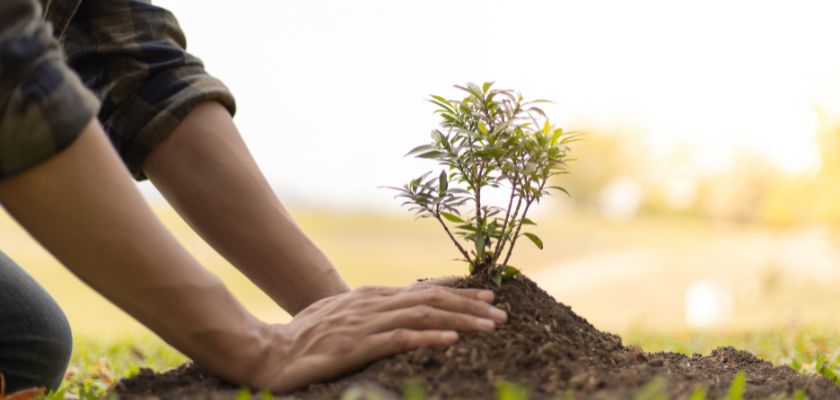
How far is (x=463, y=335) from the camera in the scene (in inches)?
80.7

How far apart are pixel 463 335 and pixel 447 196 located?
41cm

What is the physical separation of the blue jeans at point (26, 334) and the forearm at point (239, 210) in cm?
93

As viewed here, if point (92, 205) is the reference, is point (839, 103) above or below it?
above

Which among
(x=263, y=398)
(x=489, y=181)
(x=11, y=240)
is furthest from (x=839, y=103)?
(x=11, y=240)

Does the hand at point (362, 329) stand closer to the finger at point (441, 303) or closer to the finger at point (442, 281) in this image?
the finger at point (441, 303)

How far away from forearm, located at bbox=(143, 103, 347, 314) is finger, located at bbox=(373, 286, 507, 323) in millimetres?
394

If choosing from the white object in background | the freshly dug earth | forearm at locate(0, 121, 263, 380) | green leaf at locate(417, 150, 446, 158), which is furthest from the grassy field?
forearm at locate(0, 121, 263, 380)

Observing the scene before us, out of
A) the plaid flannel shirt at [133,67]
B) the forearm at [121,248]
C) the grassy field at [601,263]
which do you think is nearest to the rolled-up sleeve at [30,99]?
the forearm at [121,248]

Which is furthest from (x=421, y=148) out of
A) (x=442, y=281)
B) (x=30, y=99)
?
(x=30, y=99)

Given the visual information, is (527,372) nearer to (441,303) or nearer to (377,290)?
(441,303)

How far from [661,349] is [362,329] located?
10.2ft

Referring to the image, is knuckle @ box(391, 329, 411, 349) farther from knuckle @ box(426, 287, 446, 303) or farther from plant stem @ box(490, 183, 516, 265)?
plant stem @ box(490, 183, 516, 265)

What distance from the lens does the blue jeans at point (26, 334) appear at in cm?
292

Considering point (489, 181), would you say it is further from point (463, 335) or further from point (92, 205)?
point (92, 205)
